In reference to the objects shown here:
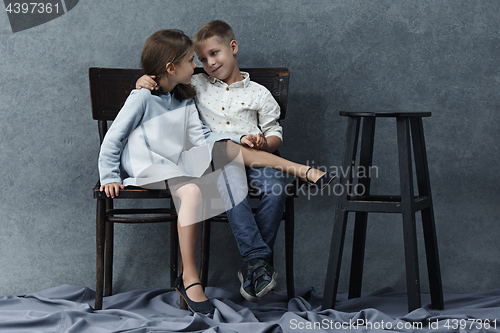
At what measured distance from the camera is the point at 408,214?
1.42 meters

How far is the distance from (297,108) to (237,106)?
0.32m

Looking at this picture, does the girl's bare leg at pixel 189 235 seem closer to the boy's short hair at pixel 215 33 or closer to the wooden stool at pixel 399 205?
the wooden stool at pixel 399 205

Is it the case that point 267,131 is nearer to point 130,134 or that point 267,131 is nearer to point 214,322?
point 130,134

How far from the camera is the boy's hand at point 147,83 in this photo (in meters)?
1.56

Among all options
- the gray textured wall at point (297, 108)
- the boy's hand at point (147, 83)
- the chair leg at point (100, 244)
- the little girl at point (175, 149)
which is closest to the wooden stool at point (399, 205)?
the little girl at point (175, 149)

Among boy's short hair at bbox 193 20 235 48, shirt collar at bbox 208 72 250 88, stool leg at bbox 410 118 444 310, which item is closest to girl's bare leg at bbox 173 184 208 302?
shirt collar at bbox 208 72 250 88

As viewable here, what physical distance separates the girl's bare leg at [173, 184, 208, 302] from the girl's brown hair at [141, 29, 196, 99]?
18.6 inches

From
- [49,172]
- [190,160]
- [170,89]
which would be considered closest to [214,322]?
[190,160]

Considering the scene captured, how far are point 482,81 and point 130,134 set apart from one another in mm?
1425

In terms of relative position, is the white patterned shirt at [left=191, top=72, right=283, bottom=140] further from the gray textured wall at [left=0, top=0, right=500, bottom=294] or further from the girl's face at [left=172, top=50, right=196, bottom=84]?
the gray textured wall at [left=0, top=0, right=500, bottom=294]

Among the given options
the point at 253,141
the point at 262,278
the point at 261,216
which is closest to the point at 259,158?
the point at 253,141

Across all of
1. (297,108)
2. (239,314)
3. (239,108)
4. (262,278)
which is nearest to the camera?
(262,278)

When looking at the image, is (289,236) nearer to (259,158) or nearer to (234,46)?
(259,158)

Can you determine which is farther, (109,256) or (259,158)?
(109,256)
